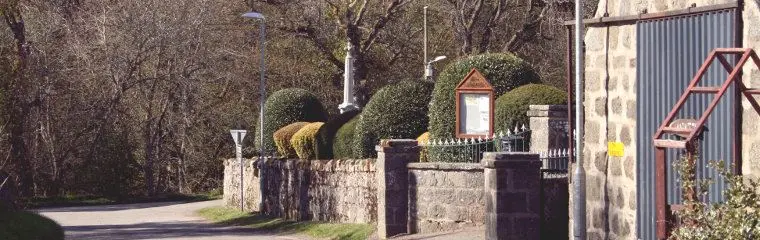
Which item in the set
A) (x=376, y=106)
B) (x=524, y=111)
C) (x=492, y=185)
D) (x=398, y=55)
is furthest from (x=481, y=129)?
(x=398, y=55)

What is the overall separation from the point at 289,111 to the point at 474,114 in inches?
552

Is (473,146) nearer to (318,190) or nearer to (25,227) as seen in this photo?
(318,190)

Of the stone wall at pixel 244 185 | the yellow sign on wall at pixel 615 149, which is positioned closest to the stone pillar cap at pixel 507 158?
the yellow sign on wall at pixel 615 149

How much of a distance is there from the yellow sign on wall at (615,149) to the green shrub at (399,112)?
43.6 ft

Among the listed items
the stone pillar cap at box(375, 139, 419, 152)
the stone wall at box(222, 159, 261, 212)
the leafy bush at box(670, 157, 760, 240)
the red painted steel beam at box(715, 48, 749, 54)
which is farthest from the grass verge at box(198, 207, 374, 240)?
the leafy bush at box(670, 157, 760, 240)

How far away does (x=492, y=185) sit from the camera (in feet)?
59.5

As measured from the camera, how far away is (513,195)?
18062 millimetres

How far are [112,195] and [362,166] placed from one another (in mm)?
25391

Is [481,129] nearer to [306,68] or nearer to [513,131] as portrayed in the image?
[513,131]

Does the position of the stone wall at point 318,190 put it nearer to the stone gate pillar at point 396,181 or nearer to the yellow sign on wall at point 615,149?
the stone gate pillar at point 396,181

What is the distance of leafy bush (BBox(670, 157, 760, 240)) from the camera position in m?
8.42

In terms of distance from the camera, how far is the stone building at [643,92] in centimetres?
1105

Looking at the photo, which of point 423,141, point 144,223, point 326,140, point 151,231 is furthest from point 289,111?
point 423,141

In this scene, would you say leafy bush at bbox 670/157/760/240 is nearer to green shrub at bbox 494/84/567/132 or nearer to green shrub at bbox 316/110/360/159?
green shrub at bbox 494/84/567/132
